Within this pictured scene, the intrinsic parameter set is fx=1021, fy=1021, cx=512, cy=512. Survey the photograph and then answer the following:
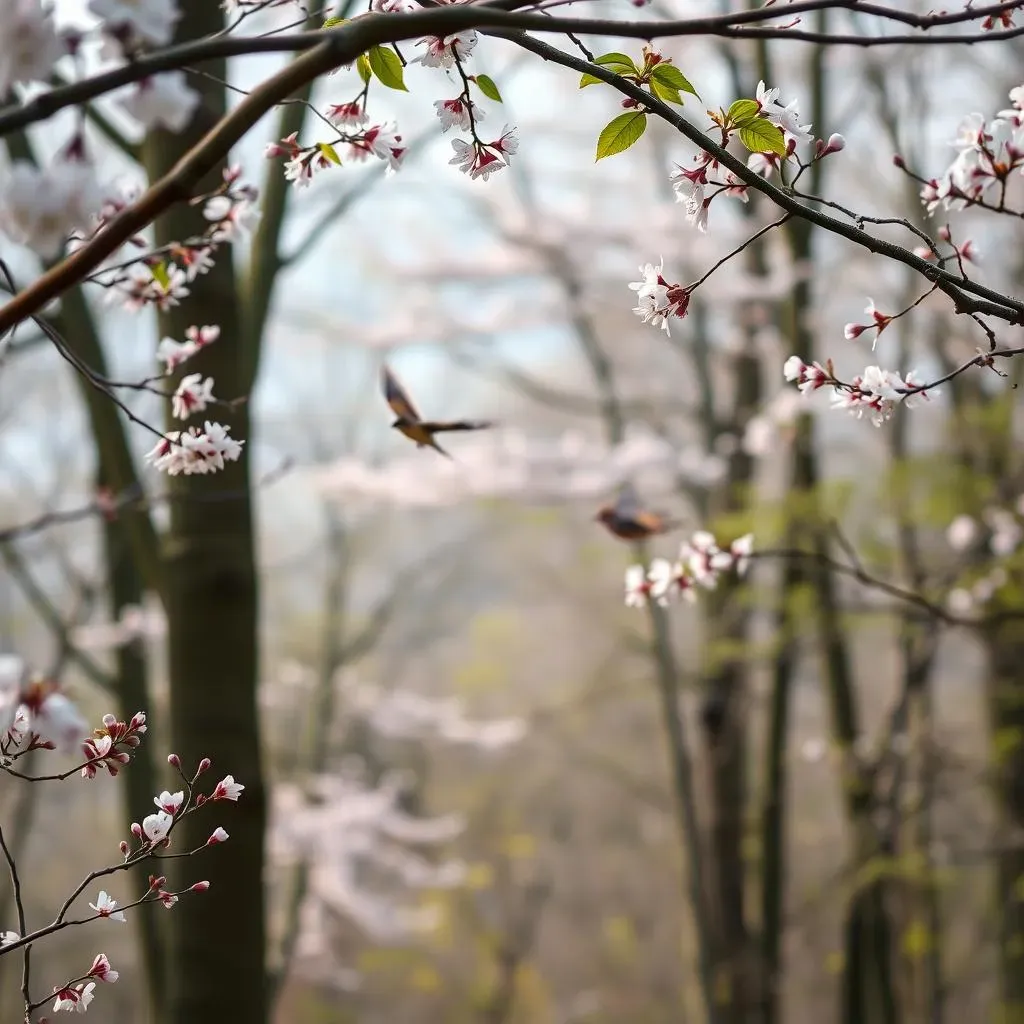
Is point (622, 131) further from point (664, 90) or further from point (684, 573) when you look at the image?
point (684, 573)

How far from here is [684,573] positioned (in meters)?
1.52

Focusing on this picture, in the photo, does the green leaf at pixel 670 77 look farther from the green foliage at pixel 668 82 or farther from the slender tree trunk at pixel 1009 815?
the slender tree trunk at pixel 1009 815

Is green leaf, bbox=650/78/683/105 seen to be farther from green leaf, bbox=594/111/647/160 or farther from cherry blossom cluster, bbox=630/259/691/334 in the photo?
cherry blossom cluster, bbox=630/259/691/334

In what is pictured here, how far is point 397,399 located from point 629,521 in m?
0.49

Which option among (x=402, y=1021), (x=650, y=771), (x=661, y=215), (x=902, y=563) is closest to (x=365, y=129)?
(x=902, y=563)

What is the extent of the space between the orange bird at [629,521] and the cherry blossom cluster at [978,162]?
20.6 inches

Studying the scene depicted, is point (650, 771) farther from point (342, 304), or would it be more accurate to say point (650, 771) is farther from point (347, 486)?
point (347, 486)

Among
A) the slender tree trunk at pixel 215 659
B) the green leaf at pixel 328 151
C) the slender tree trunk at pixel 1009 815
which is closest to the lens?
the green leaf at pixel 328 151

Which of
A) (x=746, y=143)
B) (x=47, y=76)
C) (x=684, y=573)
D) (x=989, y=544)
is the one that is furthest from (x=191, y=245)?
(x=989, y=544)

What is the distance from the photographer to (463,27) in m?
0.62

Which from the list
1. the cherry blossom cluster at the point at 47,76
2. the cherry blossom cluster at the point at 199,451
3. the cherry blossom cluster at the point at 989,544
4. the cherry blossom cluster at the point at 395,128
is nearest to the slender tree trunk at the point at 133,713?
the cherry blossom cluster at the point at 199,451

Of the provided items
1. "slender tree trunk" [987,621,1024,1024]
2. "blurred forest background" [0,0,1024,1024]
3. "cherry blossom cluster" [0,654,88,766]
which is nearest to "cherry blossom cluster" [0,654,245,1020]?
"cherry blossom cluster" [0,654,88,766]

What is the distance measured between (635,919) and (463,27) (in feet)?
39.9

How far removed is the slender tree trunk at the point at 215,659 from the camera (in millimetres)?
1795
